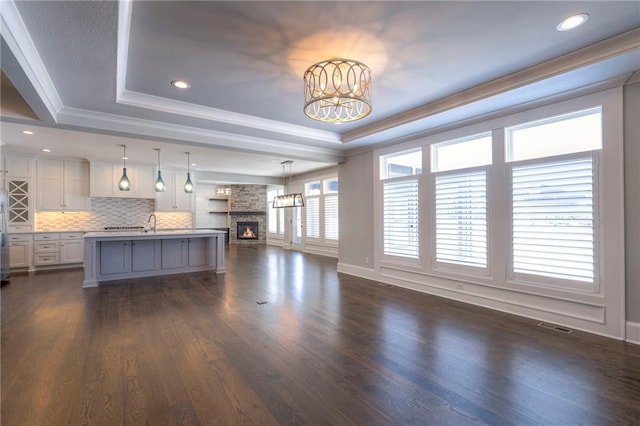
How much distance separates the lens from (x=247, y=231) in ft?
43.8

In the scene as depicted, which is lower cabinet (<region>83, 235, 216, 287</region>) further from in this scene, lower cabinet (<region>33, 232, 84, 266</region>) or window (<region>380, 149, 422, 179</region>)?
window (<region>380, 149, 422, 179</region>)

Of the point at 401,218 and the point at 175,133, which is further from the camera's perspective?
the point at 401,218

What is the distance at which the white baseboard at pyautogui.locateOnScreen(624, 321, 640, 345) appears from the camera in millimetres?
2945

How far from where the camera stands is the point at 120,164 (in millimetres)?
7840

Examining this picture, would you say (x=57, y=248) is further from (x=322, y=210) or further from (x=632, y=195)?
(x=632, y=195)

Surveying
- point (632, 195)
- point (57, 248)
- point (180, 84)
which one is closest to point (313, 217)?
point (57, 248)

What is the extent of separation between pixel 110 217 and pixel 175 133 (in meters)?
5.25

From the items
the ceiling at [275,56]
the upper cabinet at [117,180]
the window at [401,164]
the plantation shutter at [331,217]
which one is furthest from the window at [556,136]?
the upper cabinet at [117,180]

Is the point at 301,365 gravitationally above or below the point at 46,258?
below

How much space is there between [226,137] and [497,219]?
4213mm

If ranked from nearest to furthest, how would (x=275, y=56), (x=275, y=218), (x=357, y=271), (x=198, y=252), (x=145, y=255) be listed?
(x=275, y=56), (x=145, y=255), (x=357, y=271), (x=198, y=252), (x=275, y=218)

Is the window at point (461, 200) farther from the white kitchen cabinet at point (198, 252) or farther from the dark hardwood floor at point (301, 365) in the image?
the white kitchen cabinet at point (198, 252)

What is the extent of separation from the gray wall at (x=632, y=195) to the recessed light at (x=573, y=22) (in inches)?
48.5

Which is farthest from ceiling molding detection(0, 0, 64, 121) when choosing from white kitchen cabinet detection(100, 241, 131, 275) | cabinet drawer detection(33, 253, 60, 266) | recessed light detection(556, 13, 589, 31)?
cabinet drawer detection(33, 253, 60, 266)
